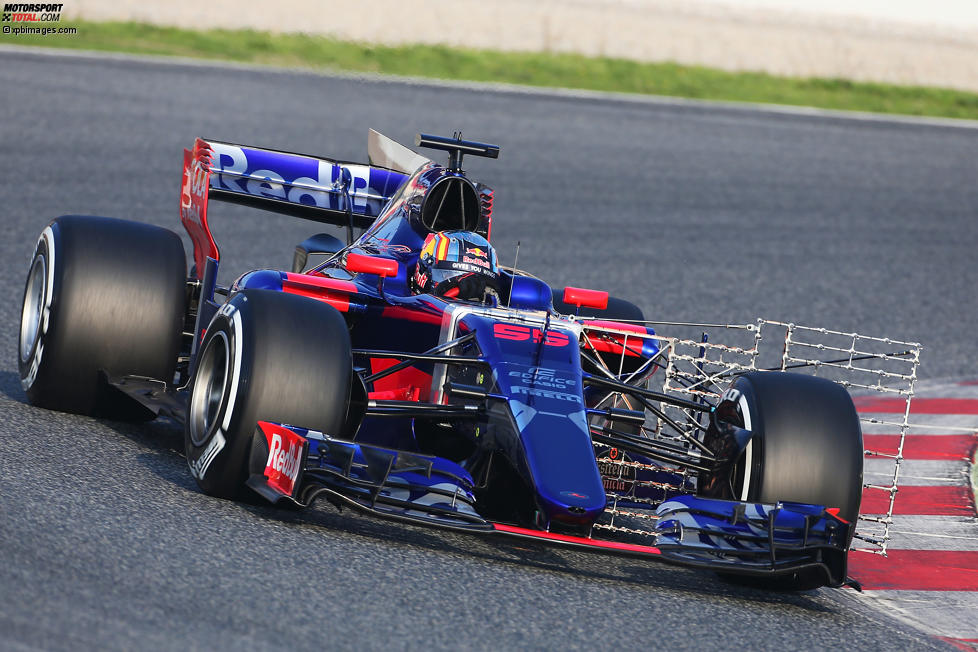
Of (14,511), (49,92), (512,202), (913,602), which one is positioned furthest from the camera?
(49,92)

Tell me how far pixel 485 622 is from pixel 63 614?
1.28m

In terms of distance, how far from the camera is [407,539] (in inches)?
205

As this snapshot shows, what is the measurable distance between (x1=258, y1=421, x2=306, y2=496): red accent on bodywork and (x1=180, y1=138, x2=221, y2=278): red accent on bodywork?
2368 mm

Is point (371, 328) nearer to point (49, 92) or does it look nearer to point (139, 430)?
point (139, 430)

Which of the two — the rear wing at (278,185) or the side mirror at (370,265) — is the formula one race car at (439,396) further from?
the rear wing at (278,185)

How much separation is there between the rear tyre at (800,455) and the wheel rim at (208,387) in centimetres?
206

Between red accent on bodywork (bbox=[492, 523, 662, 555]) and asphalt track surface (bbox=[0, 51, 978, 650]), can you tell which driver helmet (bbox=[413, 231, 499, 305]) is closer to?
asphalt track surface (bbox=[0, 51, 978, 650])

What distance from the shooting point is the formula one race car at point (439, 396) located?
491cm

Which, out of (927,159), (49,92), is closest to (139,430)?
(49,92)

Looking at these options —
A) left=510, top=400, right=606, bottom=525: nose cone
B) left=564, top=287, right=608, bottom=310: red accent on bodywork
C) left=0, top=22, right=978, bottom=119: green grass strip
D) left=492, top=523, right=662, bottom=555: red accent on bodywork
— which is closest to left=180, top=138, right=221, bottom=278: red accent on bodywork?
left=564, top=287, right=608, bottom=310: red accent on bodywork

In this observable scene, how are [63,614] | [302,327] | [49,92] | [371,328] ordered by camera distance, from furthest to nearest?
[49,92]
[371,328]
[302,327]
[63,614]

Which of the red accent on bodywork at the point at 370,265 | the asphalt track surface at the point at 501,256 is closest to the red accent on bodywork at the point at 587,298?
the red accent on bodywork at the point at 370,265

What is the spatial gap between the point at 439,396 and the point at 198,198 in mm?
2363

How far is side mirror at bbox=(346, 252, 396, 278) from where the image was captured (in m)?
6.09
